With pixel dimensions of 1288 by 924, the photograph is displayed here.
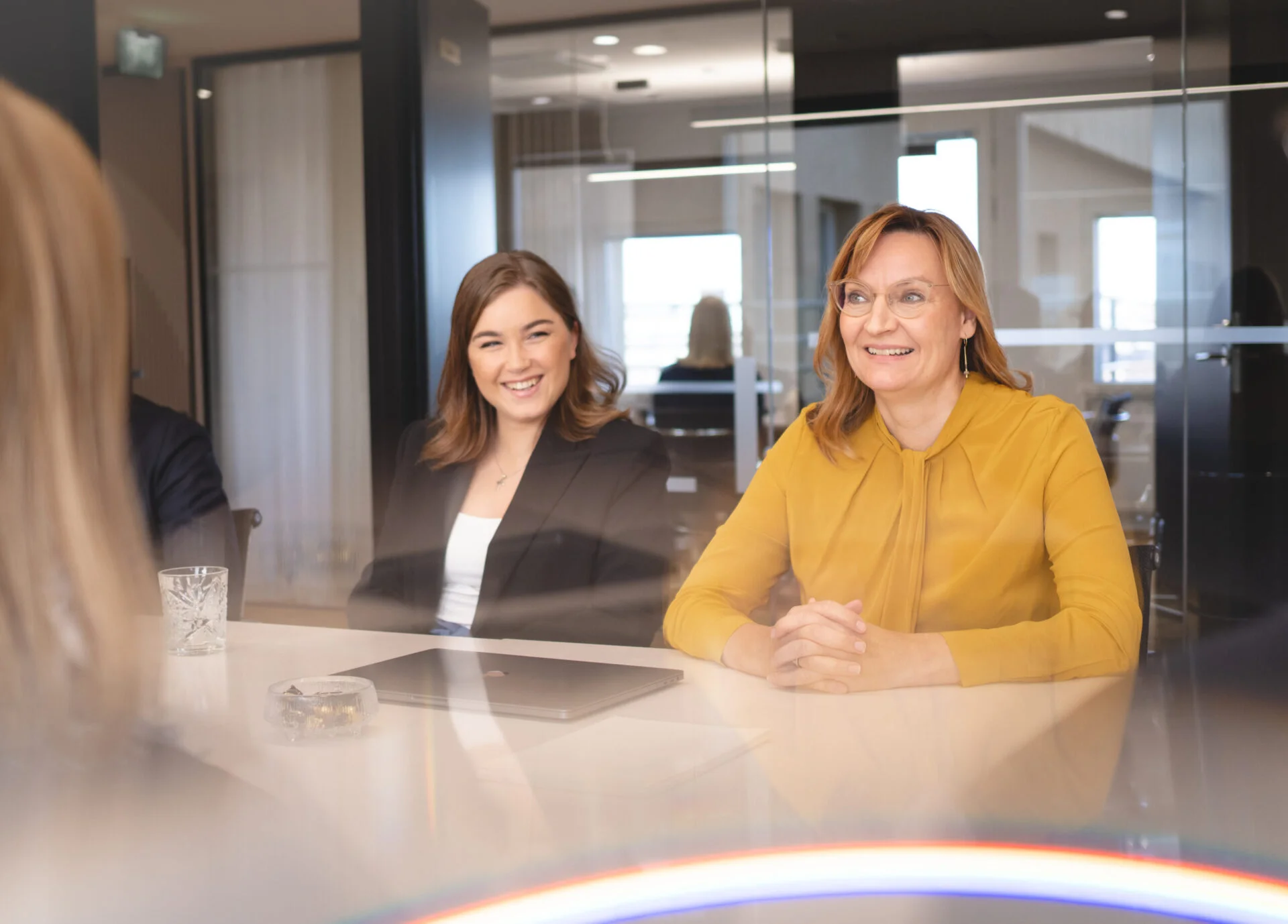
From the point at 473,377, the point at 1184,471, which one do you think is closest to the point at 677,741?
the point at 473,377

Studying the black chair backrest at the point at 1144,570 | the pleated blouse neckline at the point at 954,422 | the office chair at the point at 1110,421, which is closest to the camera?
the black chair backrest at the point at 1144,570

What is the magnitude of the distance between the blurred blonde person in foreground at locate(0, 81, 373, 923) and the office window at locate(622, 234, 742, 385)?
12.2 ft

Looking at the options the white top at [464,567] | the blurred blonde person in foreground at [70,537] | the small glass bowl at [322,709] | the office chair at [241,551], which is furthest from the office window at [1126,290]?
the blurred blonde person in foreground at [70,537]

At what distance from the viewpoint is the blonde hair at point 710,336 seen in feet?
14.5

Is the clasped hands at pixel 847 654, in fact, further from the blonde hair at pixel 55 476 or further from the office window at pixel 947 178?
the office window at pixel 947 178

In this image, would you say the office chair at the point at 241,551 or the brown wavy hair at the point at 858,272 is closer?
the brown wavy hair at the point at 858,272

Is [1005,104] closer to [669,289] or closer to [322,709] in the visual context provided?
[669,289]

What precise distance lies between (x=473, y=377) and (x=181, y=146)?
332cm

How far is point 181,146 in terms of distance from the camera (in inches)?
209

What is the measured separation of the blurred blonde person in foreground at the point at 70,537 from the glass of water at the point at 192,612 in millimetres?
944

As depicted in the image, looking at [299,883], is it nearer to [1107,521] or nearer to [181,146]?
[1107,521]

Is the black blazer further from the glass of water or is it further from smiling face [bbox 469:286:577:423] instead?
the glass of water

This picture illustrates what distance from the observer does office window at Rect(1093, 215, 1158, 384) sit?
154 inches

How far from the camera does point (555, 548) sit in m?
2.38
